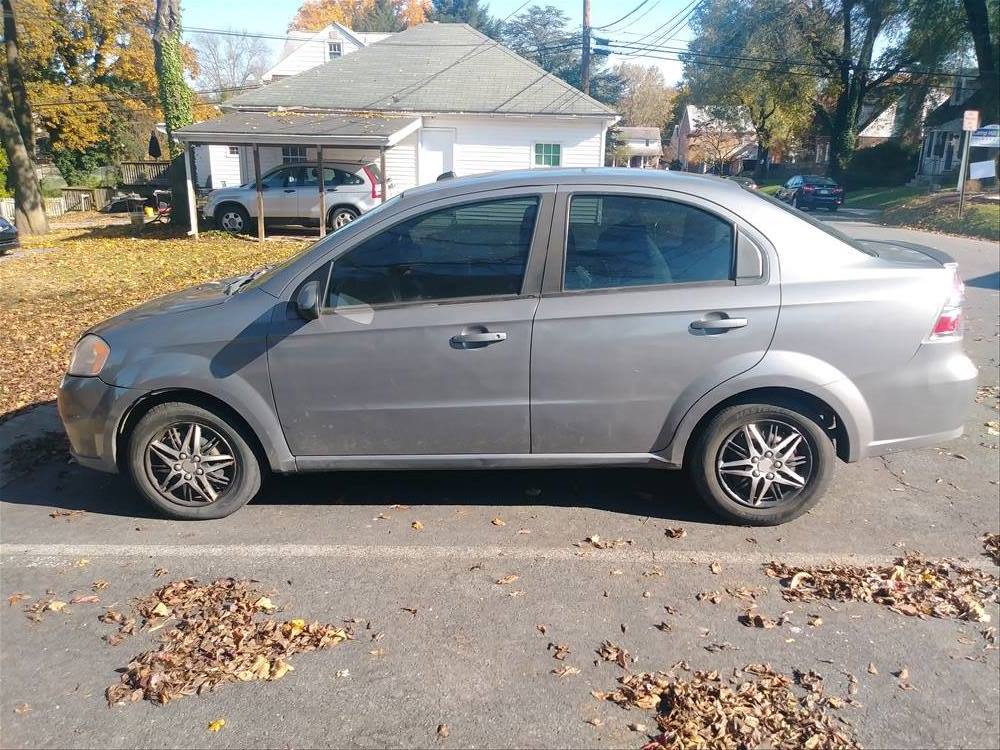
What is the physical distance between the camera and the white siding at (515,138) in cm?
2459

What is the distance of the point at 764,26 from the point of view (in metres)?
44.2

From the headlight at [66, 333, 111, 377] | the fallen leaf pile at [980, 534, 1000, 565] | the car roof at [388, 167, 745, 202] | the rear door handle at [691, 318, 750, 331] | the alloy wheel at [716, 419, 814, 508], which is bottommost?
the fallen leaf pile at [980, 534, 1000, 565]

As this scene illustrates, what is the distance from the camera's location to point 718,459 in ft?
13.5

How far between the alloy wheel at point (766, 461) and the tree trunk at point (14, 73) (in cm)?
2480

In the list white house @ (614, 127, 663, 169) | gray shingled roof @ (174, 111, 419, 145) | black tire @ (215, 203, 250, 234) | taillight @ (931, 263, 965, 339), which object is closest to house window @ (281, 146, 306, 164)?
gray shingled roof @ (174, 111, 419, 145)

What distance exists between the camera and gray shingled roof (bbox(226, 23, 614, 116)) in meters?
24.5

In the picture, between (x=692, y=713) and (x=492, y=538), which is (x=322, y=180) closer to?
(x=492, y=538)

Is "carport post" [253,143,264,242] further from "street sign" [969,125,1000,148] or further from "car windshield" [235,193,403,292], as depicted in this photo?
"street sign" [969,125,1000,148]

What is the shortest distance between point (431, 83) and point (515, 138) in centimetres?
364

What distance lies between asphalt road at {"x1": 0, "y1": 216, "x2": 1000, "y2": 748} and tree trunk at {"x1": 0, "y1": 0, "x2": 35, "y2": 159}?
2245cm

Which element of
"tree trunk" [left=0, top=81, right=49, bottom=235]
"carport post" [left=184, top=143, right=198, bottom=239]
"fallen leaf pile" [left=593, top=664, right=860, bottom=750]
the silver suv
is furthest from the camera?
"tree trunk" [left=0, top=81, right=49, bottom=235]

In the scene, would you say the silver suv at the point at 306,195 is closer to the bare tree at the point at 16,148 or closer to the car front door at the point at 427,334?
the bare tree at the point at 16,148

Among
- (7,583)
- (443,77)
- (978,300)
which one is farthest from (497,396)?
(443,77)

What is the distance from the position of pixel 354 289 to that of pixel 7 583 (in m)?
2.16
